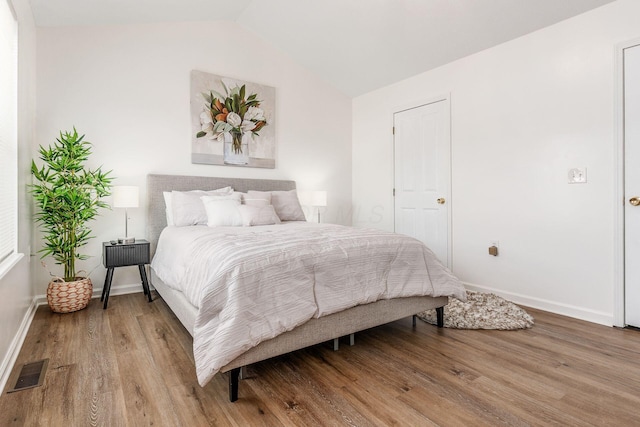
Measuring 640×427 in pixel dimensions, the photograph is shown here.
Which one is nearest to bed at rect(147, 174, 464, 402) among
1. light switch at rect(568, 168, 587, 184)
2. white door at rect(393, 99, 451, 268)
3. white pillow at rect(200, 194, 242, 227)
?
white pillow at rect(200, 194, 242, 227)

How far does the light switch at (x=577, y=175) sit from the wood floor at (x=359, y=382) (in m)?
1.15

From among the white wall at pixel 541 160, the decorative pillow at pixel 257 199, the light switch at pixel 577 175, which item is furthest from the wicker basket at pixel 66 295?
the light switch at pixel 577 175

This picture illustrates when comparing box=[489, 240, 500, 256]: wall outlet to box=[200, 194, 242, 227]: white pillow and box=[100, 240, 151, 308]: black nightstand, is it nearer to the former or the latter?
box=[200, 194, 242, 227]: white pillow

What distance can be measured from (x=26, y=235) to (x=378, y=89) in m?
4.10

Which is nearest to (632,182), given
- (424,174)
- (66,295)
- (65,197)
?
(424,174)

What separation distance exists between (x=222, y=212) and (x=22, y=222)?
4.83 feet

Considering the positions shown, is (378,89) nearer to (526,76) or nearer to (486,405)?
(526,76)

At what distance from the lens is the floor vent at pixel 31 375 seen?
5.69ft

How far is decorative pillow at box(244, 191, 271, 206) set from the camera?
138 inches

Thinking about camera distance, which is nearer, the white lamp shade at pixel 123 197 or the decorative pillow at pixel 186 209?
the white lamp shade at pixel 123 197

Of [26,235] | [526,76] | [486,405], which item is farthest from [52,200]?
[526,76]

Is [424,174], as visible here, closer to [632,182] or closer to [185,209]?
[632,182]

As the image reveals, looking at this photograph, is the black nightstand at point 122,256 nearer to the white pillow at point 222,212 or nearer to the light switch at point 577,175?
the white pillow at point 222,212

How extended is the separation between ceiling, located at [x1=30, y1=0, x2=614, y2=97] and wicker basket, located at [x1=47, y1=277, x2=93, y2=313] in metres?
2.27
